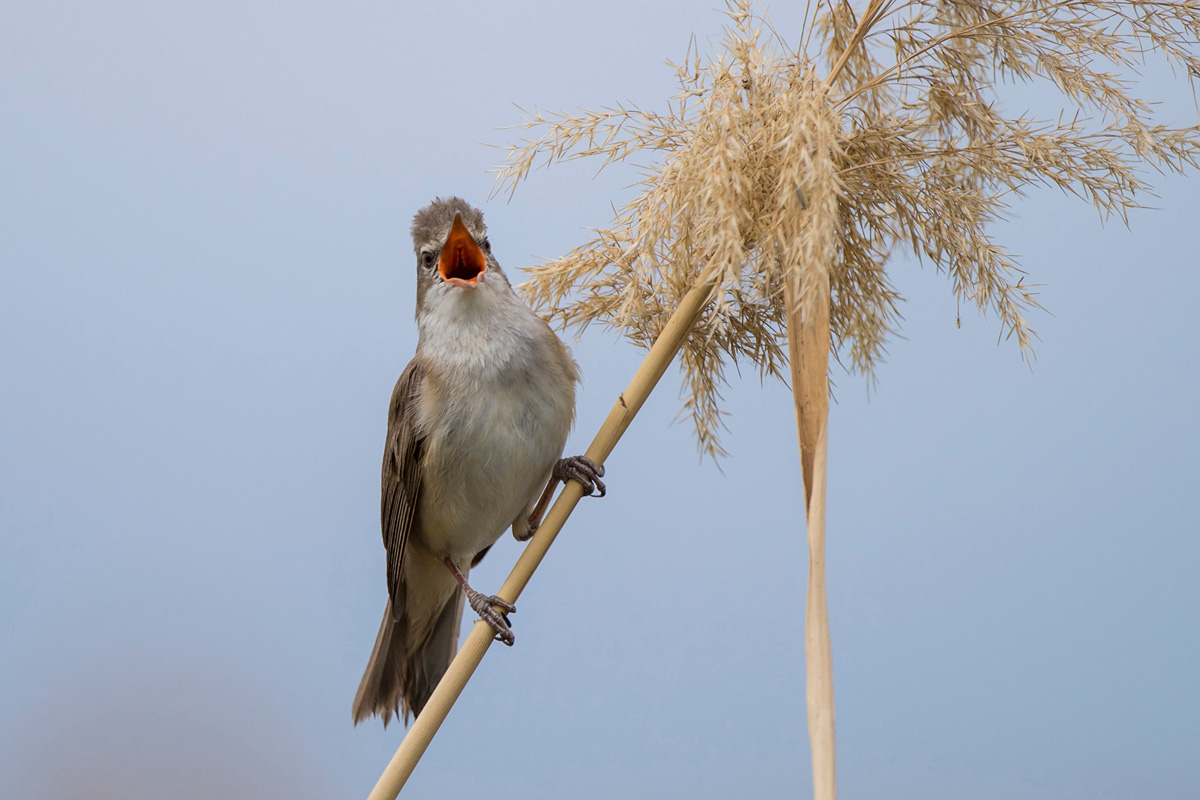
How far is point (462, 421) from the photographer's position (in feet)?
5.98

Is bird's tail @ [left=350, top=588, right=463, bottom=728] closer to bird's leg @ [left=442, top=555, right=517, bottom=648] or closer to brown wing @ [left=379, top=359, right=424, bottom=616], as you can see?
brown wing @ [left=379, top=359, right=424, bottom=616]

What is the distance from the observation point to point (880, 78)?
1.28m

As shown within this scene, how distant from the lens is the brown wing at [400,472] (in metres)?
1.91

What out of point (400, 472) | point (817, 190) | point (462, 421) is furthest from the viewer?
point (400, 472)

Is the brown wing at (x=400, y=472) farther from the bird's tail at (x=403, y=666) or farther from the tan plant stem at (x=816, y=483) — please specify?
the tan plant stem at (x=816, y=483)

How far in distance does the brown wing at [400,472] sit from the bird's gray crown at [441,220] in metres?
0.25

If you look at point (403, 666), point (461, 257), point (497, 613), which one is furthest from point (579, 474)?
point (403, 666)

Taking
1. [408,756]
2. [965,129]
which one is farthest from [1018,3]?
[408,756]

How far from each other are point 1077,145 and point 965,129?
183 mm

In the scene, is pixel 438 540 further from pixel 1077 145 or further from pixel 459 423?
pixel 1077 145

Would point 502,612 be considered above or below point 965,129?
below

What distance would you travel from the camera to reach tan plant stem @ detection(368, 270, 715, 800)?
1.15 m

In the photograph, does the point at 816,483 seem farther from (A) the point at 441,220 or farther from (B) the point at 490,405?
(A) the point at 441,220

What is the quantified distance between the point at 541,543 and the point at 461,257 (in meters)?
0.69
